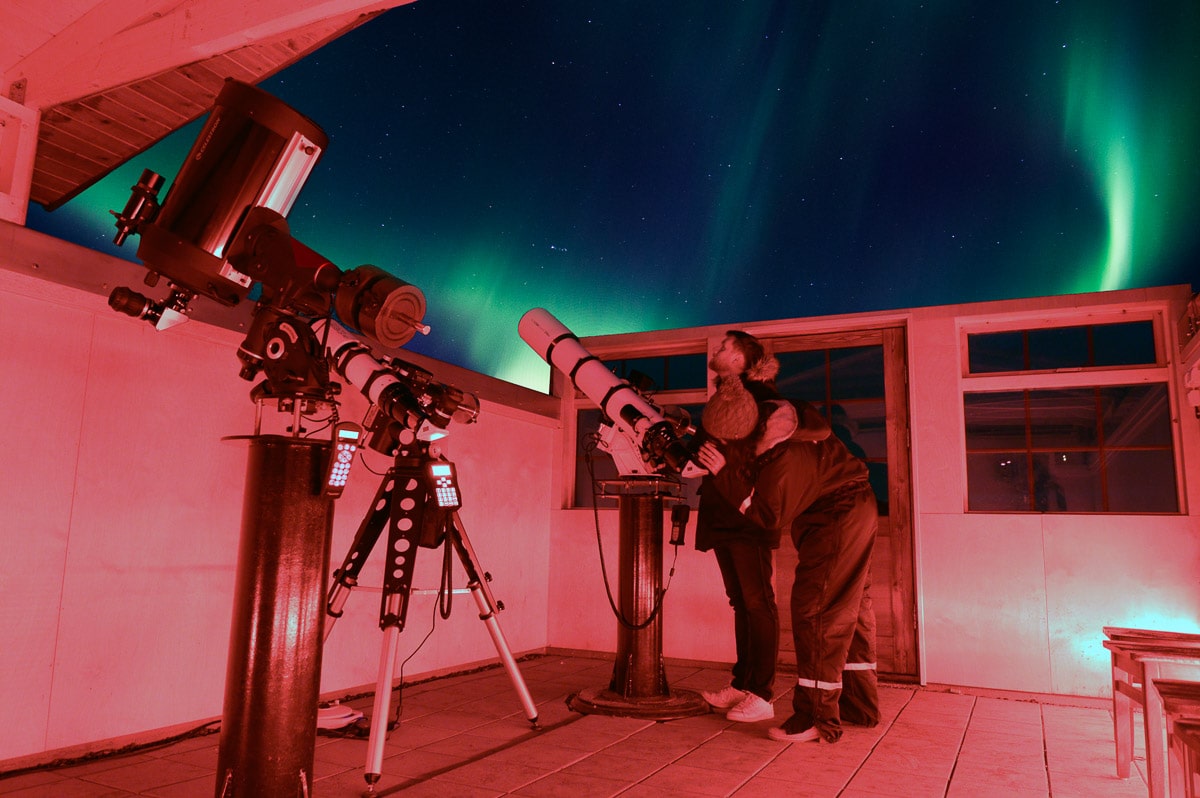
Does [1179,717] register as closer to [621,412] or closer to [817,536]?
[817,536]

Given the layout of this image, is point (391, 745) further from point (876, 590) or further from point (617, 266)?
point (617, 266)

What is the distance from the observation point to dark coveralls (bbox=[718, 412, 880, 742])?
142 inches

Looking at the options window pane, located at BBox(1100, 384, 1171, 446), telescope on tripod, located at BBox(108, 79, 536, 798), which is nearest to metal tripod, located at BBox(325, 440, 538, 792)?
telescope on tripod, located at BBox(108, 79, 536, 798)

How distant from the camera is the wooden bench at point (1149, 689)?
2572 mm

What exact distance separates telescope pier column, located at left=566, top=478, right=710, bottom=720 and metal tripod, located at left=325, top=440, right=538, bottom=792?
97 cm

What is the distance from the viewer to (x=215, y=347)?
387 centimetres

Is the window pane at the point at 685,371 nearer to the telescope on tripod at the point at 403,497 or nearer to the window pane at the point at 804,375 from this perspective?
the window pane at the point at 804,375

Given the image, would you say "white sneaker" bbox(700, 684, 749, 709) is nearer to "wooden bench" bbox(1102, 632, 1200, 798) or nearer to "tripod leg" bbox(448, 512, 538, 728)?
"tripod leg" bbox(448, 512, 538, 728)

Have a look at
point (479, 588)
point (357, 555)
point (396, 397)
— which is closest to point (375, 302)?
point (396, 397)

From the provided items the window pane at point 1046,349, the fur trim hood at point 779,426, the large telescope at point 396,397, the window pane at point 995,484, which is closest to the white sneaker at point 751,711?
the fur trim hood at point 779,426

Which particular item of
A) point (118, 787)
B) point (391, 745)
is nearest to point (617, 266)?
point (391, 745)

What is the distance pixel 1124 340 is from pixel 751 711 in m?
4.97

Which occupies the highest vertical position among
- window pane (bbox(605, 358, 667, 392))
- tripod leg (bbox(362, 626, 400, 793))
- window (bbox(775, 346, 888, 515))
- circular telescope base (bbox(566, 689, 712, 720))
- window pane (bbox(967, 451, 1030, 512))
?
window pane (bbox(605, 358, 667, 392))

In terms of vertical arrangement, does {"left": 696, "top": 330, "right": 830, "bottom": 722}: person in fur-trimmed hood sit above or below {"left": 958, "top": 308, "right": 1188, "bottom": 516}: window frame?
below
